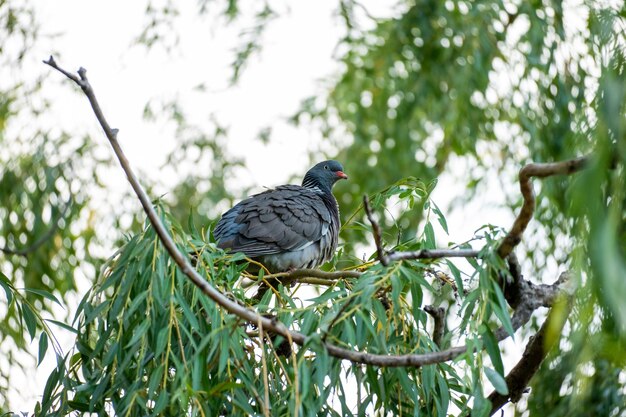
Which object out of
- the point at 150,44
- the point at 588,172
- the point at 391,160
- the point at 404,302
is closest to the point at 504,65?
the point at 391,160

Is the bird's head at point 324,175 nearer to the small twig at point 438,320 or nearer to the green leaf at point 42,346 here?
the small twig at point 438,320

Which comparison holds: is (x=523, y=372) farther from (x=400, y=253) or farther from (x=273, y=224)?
(x=273, y=224)

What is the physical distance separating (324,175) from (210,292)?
2.95m

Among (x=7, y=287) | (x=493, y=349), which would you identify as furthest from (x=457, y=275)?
(x=7, y=287)

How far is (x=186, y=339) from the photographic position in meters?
2.56

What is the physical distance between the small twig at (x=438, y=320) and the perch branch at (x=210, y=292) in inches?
16.4

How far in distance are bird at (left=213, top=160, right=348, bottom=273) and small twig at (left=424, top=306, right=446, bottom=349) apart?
1.31 m

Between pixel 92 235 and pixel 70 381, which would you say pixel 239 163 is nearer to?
pixel 92 235

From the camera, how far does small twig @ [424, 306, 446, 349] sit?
8.89 feet

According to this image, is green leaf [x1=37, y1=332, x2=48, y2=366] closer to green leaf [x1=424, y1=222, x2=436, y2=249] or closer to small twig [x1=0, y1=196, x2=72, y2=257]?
green leaf [x1=424, y1=222, x2=436, y2=249]

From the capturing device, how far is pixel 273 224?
418 centimetres

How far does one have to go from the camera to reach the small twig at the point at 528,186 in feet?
5.99

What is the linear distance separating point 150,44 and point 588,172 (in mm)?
4216

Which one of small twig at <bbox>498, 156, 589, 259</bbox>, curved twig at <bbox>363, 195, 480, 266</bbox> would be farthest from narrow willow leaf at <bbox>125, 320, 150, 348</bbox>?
small twig at <bbox>498, 156, 589, 259</bbox>
